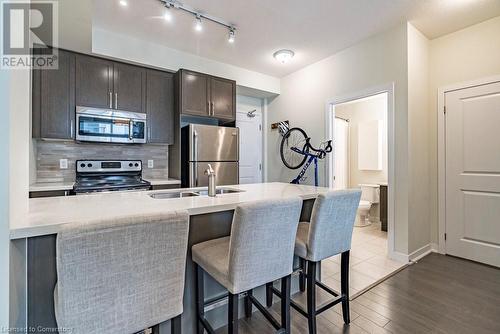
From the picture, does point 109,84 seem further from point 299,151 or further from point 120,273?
point 120,273

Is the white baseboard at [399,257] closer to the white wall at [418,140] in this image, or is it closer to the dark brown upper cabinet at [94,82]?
the white wall at [418,140]

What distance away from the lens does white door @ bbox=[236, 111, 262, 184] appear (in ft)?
15.0

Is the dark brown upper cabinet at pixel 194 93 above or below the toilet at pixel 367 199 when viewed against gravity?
above

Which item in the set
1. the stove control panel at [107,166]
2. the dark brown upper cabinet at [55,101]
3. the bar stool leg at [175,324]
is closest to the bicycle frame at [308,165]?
the stove control panel at [107,166]

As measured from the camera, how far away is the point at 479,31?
2.74 metres

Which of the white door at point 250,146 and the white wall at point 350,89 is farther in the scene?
the white door at point 250,146

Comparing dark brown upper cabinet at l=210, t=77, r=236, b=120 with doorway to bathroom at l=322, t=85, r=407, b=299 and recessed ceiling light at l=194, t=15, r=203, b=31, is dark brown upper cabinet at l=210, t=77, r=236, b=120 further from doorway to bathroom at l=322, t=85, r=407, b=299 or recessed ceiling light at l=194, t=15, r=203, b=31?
doorway to bathroom at l=322, t=85, r=407, b=299

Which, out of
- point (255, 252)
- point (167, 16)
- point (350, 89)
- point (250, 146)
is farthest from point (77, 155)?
point (350, 89)

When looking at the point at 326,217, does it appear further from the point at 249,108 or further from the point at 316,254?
the point at 249,108

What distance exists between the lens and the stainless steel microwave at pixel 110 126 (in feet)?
9.33

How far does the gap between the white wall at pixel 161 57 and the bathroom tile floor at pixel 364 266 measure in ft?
9.85

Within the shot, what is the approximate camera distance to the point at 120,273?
0.85m

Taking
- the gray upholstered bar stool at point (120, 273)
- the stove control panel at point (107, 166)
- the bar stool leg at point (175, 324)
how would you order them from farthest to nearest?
the stove control panel at point (107, 166) → the bar stool leg at point (175, 324) → the gray upholstered bar stool at point (120, 273)

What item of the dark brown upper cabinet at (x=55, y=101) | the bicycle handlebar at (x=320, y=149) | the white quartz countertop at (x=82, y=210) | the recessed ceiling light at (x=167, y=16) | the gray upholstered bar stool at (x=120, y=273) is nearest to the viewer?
the gray upholstered bar stool at (x=120, y=273)
